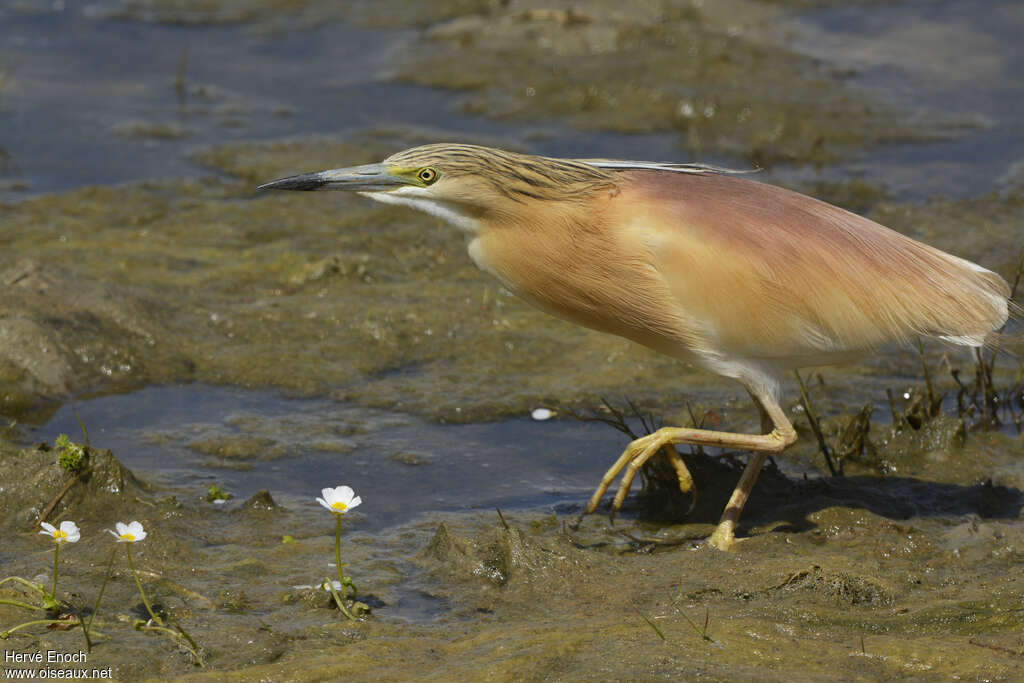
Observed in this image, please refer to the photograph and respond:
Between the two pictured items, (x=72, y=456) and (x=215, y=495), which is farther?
(x=215, y=495)

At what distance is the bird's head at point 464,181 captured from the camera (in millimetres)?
4898

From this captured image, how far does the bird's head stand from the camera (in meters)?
4.90

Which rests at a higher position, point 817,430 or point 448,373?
point 817,430

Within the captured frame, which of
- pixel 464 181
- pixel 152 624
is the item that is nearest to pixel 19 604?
pixel 152 624

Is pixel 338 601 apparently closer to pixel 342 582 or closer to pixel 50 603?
pixel 342 582

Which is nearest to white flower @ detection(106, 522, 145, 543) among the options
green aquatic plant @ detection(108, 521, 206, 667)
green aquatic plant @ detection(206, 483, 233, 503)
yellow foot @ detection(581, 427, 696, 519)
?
green aquatic plant @ detection(108, 521, 206, 667)

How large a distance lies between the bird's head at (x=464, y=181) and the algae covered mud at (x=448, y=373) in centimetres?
120

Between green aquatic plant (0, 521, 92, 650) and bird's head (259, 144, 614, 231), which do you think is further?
bird's head (259, 144, 614, 231)

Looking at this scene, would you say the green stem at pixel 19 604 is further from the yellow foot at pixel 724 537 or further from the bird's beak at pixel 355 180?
the yellow foot at pixel 724 537

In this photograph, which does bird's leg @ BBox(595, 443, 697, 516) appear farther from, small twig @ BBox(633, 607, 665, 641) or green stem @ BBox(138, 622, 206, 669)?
green stem @ BBox(138, 622, 206, 669)

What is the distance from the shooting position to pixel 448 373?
22.8 feet

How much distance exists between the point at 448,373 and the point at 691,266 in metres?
2.28

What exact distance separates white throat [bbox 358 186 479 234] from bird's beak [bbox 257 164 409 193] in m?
0.03

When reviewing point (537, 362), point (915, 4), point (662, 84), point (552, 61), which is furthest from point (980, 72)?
point (537, 362)
